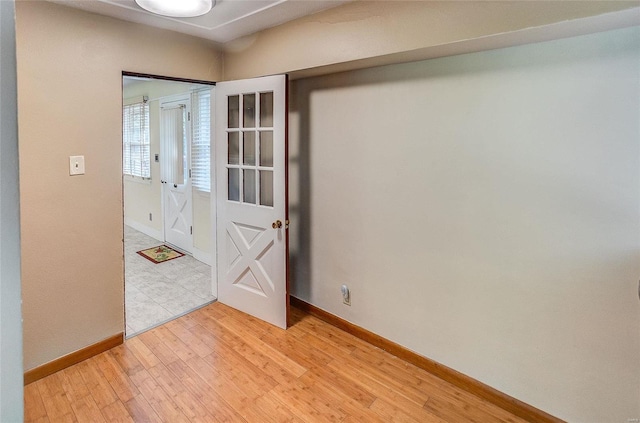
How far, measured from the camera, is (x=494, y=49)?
6.22 ft

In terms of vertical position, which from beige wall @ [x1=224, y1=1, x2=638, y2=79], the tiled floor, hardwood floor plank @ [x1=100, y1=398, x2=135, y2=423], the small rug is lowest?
hardwood floor plank @ [x1=100, y1=398, x2=135, y2=423]

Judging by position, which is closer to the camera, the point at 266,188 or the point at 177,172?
the point at 266,188

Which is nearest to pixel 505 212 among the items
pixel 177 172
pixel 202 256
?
pixel 202 256

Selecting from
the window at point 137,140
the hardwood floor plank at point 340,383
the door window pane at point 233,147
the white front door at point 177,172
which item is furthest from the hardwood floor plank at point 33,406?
the window at point 137,140

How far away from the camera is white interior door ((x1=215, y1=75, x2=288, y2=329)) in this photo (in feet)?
9.02

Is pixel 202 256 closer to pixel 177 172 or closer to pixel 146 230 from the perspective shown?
pixel 177 172

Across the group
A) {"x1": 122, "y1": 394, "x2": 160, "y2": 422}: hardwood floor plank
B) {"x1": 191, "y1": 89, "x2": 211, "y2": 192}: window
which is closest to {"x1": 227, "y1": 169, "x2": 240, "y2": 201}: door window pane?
{"x1": 191, "y1": 89, "x2": 211, "y2": 192}: window

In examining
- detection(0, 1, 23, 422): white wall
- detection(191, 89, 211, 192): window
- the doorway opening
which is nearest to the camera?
detection(0, 1, 23, 422): white wall

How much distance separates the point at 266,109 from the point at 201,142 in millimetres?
1659

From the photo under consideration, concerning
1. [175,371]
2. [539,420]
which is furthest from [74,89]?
[539,420]

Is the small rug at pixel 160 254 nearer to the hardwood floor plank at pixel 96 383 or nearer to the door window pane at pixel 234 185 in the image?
the door window pane at pixel 234 185

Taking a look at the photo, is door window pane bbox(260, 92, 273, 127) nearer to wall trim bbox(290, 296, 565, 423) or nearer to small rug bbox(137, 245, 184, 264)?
wall trim bbox(290, 296, 565, 423)

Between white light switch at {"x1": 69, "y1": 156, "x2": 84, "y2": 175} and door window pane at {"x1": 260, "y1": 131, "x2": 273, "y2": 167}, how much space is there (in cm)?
125

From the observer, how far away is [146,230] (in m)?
5.63
